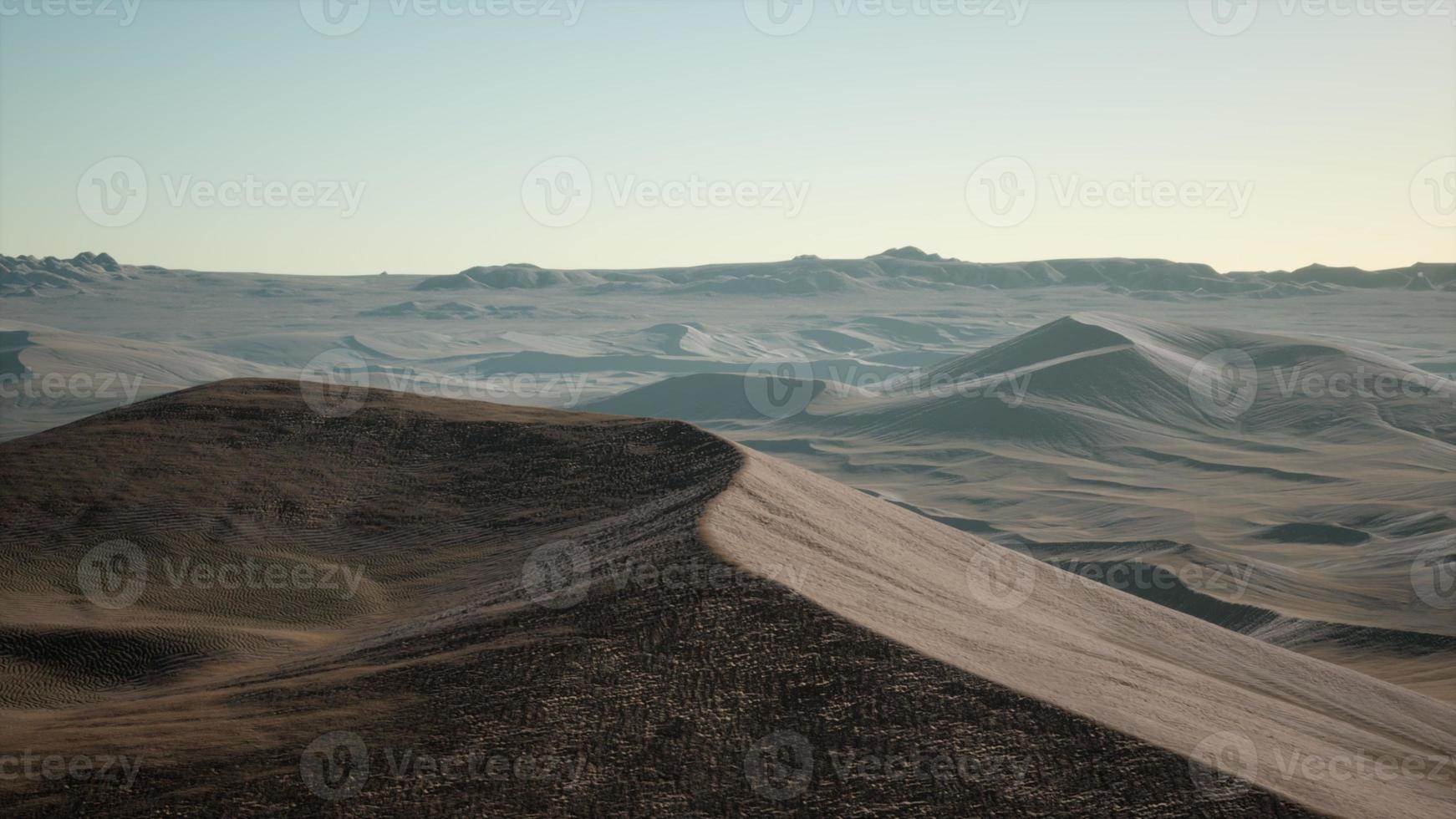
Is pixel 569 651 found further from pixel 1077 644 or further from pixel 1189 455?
pixel 1189 455

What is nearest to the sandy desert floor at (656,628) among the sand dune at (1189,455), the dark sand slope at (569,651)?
the dark sand slope at (569,651)

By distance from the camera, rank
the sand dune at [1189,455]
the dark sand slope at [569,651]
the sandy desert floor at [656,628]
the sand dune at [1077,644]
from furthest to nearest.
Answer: the sand dune at [1189,455]
the sand dune at [1077,644]
the sandy desert floor at [656,628]
the dark sand slope at [569,651]

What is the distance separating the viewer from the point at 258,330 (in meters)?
162

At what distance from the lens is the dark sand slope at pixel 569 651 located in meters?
11.4

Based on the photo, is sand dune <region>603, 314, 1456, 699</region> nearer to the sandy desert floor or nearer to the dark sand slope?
the sandy desert floor

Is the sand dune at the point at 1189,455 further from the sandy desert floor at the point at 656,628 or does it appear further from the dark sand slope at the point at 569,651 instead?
the dark sand slope at the point at 569,651

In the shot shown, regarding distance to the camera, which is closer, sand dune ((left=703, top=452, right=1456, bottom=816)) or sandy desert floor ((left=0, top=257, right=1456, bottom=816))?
sandy desert floor ((left=0, top=257, right=1456, bottom=816))

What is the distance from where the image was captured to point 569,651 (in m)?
13.6

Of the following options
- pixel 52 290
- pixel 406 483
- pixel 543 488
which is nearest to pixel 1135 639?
pixel 543 488

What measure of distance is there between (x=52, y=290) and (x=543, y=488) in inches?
7520

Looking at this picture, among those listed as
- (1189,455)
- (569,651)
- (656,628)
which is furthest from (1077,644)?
(1189,455)

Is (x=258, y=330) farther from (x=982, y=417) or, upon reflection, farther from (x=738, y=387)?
(x=982, y=417)

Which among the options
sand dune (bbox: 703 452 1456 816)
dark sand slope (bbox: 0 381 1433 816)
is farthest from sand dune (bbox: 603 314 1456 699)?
dark sand slope (bbox: 0 381 1433 816)

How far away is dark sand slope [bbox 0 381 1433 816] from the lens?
11.4 m
